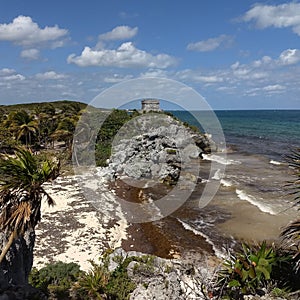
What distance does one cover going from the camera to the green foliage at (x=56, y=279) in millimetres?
11953

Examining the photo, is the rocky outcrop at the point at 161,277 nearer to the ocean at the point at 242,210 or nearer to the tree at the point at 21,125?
the ocean at the point at 242,210

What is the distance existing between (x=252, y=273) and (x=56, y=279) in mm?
7906

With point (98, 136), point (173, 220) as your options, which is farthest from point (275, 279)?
point (98, 136)

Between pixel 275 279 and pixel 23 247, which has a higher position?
pixel 23 247

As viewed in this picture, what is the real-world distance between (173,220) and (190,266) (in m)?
11.2

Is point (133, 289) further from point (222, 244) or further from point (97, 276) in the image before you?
point (222, 244)

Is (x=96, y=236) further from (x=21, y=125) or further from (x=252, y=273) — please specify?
(x=21, y=125)

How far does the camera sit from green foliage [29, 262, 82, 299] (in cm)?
1195

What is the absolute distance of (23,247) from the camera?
1109 cm

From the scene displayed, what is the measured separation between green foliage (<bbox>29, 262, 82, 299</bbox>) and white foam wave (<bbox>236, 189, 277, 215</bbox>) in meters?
16.9

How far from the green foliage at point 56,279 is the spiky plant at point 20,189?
4.83 meters

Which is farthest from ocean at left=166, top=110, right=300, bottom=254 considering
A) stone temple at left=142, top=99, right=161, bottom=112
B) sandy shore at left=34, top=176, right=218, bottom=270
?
stone temple at left=142, top=99, right=161, bottom=112

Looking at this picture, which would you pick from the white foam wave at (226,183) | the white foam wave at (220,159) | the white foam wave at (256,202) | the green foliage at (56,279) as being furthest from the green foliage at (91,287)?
the white foam wave at (220,159)

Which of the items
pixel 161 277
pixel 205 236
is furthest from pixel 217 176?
pixel 161 277
